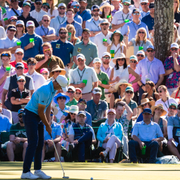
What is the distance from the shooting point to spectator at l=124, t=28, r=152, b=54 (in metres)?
13.0

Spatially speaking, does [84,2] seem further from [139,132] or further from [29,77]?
[139,132]

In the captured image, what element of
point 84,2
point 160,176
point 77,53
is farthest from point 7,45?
point 160,176

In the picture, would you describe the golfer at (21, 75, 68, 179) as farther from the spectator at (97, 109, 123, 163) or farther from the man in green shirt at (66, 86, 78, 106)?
the man in green shirt at (66, 86, 78, 106)

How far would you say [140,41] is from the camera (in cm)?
1323

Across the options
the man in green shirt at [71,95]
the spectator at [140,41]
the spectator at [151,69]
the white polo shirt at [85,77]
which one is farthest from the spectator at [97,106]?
the spectator at [140,41]

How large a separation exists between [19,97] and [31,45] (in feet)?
8.05

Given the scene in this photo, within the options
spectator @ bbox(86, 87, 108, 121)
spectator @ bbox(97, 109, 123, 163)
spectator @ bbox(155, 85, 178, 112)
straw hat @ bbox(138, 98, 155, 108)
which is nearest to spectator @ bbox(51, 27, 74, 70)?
spectator @ bbox(86, 87, 108, 121)

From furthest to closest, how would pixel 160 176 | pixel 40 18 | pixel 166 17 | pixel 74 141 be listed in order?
pixel 40 18 → pixel 166 17 → pixel 74 141 → pixel 160 176

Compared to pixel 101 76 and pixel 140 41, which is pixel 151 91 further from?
pixel 140 41

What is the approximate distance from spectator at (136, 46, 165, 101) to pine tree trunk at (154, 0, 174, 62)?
0.61 m

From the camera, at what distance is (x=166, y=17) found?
13.0 metres

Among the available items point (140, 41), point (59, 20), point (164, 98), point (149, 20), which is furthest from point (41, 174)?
point (149, 20)

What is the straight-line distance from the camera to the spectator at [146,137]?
990cm

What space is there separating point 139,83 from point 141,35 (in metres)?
1.64
